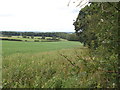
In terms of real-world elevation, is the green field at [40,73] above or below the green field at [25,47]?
above

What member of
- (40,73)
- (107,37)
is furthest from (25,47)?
(107,37)

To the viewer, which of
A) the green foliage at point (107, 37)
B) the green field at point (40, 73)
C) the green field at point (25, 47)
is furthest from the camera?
the green field at point (25, 47)

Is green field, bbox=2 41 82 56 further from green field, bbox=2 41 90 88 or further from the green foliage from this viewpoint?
the green foliage

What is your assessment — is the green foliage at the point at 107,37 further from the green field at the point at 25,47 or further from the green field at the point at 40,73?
the green field at the point at 25,47

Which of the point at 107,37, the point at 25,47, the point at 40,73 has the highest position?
the point at 107,37

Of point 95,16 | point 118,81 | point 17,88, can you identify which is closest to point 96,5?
point 95,16

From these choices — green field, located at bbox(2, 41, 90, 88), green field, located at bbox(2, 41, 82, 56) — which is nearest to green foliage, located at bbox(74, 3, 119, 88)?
green field, located at bbox(2, 41, 90, 88)

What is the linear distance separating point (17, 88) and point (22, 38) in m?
49.3

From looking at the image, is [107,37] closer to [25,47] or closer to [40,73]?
[40,73]

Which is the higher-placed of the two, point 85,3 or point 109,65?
point 85,3

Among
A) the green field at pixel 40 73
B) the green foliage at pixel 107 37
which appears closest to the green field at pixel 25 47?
the green field at pixel 40 73

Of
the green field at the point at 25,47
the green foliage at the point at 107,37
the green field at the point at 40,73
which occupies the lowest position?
the green field at the point at 25,47

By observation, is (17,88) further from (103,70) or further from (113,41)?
(113,41)

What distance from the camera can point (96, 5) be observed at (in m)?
2.57
